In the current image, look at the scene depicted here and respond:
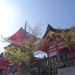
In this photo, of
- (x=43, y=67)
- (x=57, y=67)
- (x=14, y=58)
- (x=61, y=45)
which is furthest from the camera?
(x=61, y=45)

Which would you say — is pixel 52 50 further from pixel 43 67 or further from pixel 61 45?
pixel 43 67

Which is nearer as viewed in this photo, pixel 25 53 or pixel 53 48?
pixel 25 53

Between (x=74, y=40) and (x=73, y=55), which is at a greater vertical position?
(x=74, y=40)

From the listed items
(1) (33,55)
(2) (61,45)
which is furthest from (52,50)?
(1) (33,55)

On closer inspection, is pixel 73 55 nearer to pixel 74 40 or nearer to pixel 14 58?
pixel 74 40

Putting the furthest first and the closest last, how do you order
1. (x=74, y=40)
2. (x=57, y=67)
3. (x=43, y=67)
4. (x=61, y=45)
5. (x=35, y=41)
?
(x=61, y=45), (x=35, y=41), (x=43, y=67), (x=57, y=67), (x=74, y=40)

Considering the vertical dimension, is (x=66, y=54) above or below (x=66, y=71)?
above

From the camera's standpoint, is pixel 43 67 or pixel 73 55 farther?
pixel 43 67

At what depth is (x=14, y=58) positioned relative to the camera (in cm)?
667

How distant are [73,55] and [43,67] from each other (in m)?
2.01

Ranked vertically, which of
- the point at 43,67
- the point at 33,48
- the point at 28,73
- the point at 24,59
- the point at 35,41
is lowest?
→ the point at 28,73

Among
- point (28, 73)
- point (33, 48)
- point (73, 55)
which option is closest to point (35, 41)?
point (33, 48)

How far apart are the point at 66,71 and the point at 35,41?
2.97 meters

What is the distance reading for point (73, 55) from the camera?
5.46 metres
